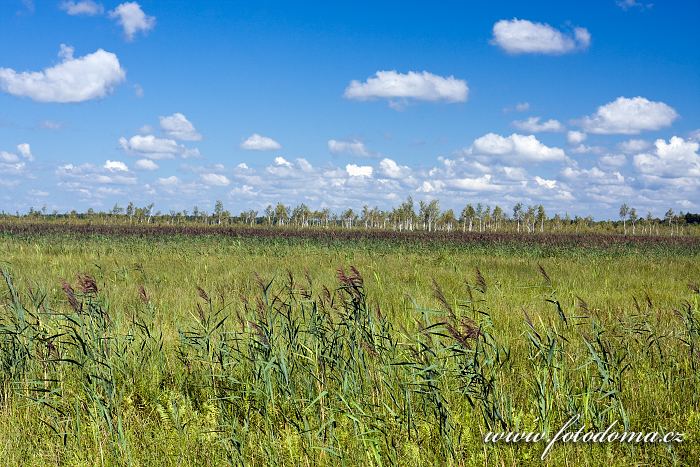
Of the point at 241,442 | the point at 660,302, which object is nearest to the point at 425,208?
the point at 660,302

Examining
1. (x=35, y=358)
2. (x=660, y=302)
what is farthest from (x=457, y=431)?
(x=660, y=302)

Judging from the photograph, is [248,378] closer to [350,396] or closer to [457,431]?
[350,396]

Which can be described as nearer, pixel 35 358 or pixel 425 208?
pixel 35 358

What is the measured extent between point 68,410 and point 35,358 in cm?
87

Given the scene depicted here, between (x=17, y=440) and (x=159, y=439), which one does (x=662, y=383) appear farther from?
(x=17, y=440)

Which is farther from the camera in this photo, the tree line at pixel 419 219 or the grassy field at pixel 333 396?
the tree line at pixel 419 219

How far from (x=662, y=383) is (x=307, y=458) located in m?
2.87

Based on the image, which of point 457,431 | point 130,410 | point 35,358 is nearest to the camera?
point 457,431

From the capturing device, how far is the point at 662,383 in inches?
170

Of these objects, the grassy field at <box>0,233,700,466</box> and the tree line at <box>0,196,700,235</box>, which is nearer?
the grassy field at <box>0,233,700,466</box>

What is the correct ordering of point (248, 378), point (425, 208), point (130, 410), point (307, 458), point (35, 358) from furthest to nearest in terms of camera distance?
point (425, 208) < point (35, 358) < point (248, 378) < point (130, 410) < point (307, 458)

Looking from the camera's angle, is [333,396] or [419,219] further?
[419,219]

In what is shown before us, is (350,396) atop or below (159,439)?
atop

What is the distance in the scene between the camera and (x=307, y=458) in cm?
321
